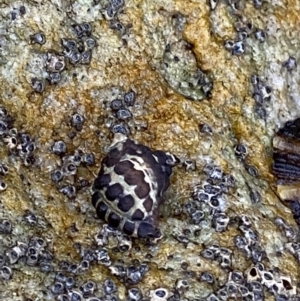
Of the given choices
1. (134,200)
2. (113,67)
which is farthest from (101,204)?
(113,67)

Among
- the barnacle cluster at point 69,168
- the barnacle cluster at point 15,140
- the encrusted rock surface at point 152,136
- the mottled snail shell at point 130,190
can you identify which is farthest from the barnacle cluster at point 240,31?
the barnacle cluster at point 15,140

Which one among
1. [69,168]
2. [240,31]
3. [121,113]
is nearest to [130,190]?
[69,168]

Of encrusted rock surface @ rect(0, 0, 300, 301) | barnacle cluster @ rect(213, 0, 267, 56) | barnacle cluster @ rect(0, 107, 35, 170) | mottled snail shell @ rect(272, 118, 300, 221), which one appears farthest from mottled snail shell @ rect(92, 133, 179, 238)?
barnacle cluster @ rect(213, 0, 267, 56)

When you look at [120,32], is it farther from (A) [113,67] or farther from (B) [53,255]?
(B) [53,255]

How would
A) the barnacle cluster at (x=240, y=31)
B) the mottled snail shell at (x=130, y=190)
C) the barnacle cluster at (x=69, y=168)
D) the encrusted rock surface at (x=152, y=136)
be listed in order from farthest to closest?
the barnacle cluster at (x=240, y=31), the barnacle cluster at (x=69, y=168), the mottled snail shell at (x=130, y=190), the encrusted rock surface at (x=152, y=136)

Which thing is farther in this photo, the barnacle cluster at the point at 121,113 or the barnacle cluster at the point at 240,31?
the barnacle cluster at the point at 240,31

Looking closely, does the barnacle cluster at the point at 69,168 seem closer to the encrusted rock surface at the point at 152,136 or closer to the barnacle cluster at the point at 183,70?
the encrusted rock surface at the point at 152,136

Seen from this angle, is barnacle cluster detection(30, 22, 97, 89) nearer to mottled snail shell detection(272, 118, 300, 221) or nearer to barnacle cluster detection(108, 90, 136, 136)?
barnacle cluster detection(108, 90, 136, 136)
